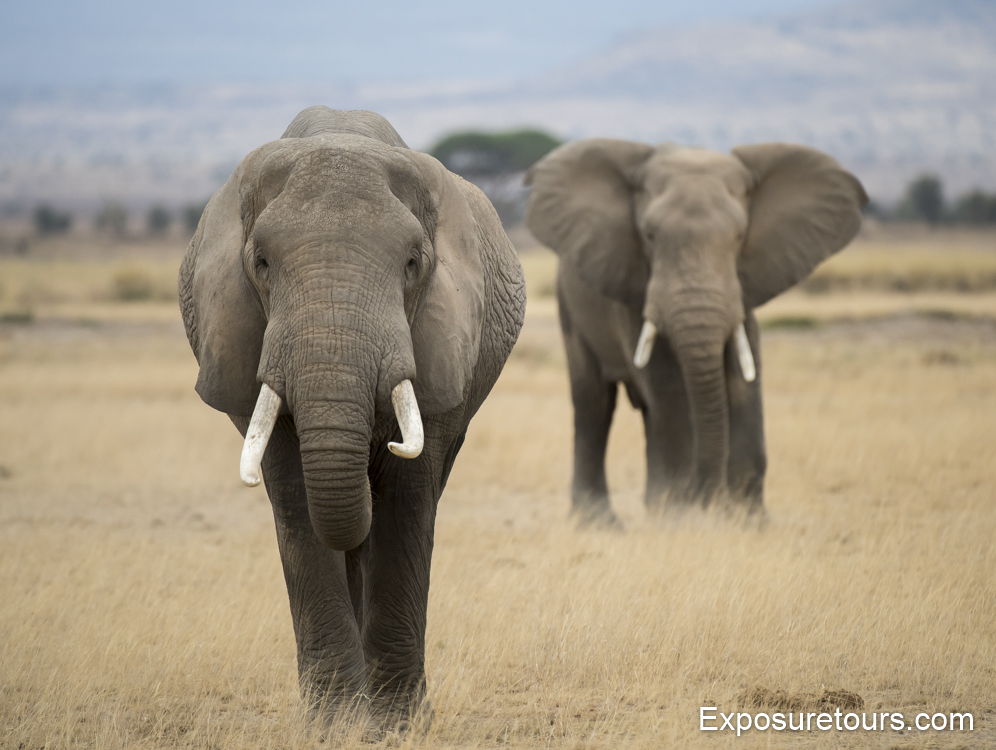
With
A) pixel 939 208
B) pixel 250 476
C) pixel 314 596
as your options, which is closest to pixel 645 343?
pixel 314 596

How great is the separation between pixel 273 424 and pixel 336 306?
0.42m

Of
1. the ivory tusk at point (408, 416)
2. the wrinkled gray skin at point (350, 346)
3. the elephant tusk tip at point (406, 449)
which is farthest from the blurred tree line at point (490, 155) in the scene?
the elephant tusk tip at point (406, 449)

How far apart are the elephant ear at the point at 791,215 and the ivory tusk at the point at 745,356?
513 millimetres

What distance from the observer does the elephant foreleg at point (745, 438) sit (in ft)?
29.7

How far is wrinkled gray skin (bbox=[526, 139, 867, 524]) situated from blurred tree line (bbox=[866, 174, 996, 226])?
2469 inches

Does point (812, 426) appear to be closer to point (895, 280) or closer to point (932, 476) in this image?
point (932, 476)

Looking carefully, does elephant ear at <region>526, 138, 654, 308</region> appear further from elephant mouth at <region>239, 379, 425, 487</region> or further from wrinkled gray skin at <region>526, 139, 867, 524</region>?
elephant mouth at <region>239, 379, 425, 487</region>

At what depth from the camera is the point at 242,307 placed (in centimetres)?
420

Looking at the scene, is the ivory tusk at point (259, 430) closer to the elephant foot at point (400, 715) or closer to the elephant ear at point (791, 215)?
the elephant foot at point (400, 715)

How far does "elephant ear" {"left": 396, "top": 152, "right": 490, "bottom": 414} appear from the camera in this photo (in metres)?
4.20

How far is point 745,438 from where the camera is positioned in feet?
29.8

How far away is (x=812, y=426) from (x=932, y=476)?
2.48 metres

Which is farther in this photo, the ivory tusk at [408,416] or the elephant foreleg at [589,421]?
the elephant foreleg at [589,421]

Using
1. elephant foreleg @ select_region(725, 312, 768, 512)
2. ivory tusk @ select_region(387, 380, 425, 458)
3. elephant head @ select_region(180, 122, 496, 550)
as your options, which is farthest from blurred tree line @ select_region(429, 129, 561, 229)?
ivory tusk @ select_region(387, 380, 425, 458)
